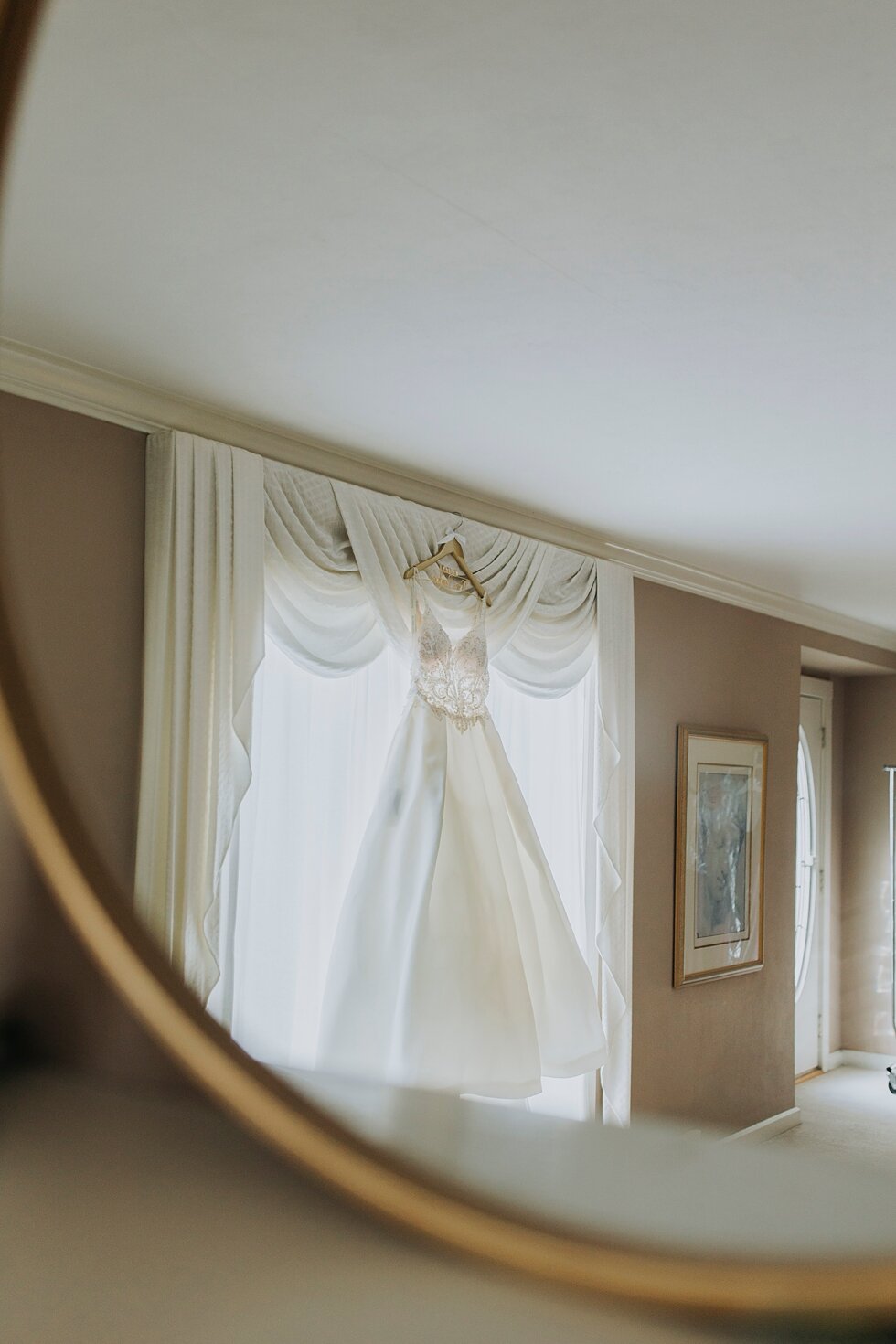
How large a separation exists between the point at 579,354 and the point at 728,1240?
1.59 metres

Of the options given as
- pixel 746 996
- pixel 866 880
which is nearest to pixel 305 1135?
pixel 746 996

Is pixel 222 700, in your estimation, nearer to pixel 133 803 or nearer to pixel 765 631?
pixel 765 631

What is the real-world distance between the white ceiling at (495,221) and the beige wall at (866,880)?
3.7 inches

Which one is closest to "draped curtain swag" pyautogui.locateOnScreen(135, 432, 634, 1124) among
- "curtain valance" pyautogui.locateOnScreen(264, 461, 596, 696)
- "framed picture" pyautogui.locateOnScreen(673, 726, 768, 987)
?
"curtain valance" pyautogui.locateOnScreen(264, 461, 596, 696)

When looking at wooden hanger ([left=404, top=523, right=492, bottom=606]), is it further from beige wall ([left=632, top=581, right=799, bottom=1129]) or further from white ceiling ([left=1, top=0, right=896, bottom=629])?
beige wall ([left=632, top=581, right=799, bottom=1129])

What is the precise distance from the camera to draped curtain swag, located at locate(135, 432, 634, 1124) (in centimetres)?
69

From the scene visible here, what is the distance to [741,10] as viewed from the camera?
88 cm

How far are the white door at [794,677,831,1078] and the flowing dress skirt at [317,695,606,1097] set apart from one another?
0.14m

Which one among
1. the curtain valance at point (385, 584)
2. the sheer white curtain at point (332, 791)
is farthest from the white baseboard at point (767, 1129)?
the curtain valance at point (385, 584)

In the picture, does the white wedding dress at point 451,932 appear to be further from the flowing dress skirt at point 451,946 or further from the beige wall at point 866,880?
the beige wall at point 866,880

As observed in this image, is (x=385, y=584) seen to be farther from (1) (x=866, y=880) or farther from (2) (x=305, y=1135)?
(2) (x=305, y=1135)

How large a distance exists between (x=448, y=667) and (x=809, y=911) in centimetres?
205

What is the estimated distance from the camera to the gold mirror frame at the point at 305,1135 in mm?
251

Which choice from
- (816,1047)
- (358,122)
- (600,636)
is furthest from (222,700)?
(600,636)
